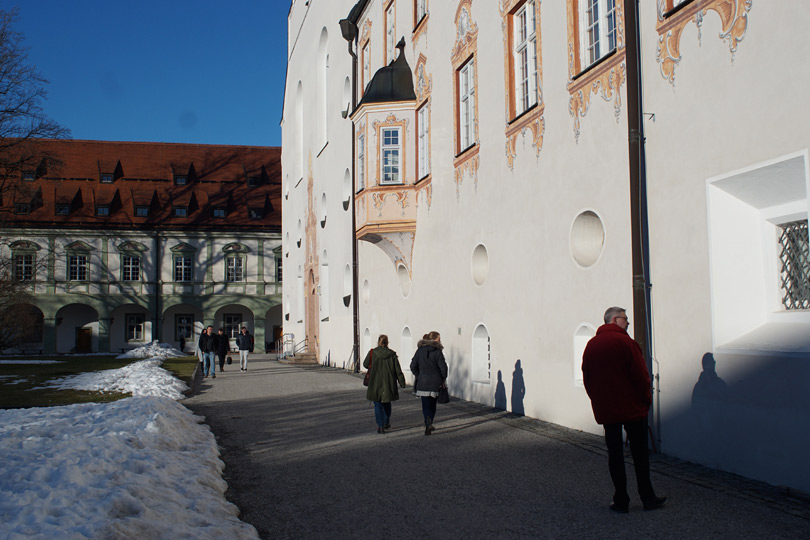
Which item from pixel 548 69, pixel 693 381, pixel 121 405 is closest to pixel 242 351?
pixel 121 405

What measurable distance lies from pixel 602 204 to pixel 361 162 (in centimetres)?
1089

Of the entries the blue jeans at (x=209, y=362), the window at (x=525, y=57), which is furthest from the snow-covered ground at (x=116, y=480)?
the blue jeans at (x=209, y=362)

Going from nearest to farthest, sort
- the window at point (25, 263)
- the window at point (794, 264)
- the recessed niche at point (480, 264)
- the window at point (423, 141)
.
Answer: the window at point (794, 264) < the recessed niche at point (480, 264) < the window at point (423, 141) < the window at point (25, 263)

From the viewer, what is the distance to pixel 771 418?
7531 millimetres

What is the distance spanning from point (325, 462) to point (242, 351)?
795 inches

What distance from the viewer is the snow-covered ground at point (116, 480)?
5.25 meters

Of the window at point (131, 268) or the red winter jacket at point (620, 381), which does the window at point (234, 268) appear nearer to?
the window at point (131, 268)

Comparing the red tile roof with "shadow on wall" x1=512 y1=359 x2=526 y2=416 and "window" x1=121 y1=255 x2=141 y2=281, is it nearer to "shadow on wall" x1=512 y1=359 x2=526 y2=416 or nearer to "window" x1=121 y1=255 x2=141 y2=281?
"window" x1=121 y1=255 x2=141 y2=281

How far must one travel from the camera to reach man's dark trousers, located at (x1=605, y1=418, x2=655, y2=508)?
21.8ft

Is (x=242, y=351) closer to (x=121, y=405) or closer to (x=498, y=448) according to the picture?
(x=121, y=405)

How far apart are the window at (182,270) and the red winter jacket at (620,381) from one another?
49469mm

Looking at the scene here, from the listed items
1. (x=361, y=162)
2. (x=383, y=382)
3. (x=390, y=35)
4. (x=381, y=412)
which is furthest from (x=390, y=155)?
(x=381, y=412)

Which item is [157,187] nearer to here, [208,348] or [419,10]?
[208,348]

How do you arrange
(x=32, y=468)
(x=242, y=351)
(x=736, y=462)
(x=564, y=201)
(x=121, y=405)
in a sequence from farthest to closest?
(x=242, y=351) → (x=121, y=405) → (x=564, y=201) → (x=736, y=462) → (x=32, y=468)
